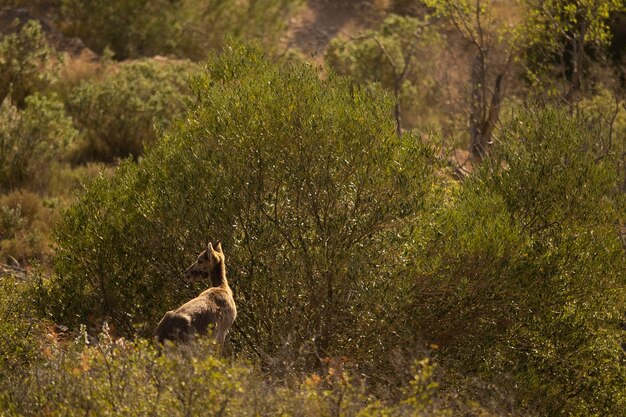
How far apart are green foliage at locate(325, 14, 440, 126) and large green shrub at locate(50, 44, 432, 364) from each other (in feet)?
84.4

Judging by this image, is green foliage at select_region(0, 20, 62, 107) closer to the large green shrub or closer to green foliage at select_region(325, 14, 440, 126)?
green foliage at select_region(325, 14, 440, 126)

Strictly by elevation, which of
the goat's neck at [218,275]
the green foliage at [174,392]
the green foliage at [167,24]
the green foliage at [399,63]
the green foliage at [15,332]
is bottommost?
the green foliage at [399,63]

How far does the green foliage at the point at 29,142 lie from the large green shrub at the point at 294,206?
14.2 m

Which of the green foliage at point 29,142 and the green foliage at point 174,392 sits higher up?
the green foliage at point 174,392

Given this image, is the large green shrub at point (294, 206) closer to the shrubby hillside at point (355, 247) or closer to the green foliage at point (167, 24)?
the shrubby hillside at point (355, 247)

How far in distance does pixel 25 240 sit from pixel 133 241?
394 inches

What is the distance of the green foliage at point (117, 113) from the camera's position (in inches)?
1483

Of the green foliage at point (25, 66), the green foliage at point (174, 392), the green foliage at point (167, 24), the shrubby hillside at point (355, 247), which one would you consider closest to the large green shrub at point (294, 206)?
the shrubby hillside at point (355, 247)

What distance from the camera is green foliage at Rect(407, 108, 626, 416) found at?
64.7ft

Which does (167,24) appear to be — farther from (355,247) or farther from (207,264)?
(207,264)

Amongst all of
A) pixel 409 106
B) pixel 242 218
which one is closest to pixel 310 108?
pixel 242 218

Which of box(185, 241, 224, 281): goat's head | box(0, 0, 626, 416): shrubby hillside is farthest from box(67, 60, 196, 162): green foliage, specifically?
box(185, 241, 224, 281): goat's head

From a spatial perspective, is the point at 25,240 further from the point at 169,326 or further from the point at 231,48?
the point at 169,326

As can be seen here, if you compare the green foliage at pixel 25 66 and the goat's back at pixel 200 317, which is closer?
the goat's back at pixel 200 317
